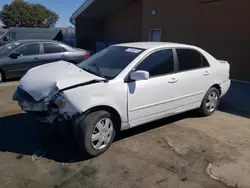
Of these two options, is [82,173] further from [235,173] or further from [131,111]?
[235,173]

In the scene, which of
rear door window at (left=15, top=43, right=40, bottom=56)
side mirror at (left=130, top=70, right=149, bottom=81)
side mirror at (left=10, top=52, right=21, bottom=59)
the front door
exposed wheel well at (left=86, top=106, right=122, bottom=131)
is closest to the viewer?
exposed wheel well at (left=86, top=106, right=122, bottom=131)

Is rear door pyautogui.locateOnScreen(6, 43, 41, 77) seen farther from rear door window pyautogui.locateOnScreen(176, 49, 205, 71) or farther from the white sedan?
rear door window pyautogui.locateOnScreen(176, 49, 205, 71)

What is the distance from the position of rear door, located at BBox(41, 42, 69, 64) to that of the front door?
224 inches

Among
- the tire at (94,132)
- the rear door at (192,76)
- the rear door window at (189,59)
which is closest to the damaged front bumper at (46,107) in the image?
the tire at (94,132)

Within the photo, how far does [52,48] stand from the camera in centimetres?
920

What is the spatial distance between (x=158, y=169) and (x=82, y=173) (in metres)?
1.03

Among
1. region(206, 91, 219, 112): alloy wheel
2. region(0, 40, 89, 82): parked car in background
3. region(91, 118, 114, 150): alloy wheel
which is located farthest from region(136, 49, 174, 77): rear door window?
region(0, 40, 89, 82): parked car in background

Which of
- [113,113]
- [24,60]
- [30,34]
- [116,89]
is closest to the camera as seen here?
[116,89]

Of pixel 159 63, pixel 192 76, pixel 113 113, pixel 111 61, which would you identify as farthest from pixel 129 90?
pixel 192 76

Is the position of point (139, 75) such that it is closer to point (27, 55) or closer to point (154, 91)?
point (154, 91)

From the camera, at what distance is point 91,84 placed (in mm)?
3518

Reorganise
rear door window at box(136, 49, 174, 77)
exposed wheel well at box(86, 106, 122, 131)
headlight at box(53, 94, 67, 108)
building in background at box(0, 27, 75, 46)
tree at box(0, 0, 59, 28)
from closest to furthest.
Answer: headlight at box(53, 94, 67, 108) < exposed wheel well at box(86, 106, 122, 131) < rear door window at box(136, 49, 174, 77) < building in background at box(0, 27, 75, 46) < tree at box(0, 0, 59, 28)

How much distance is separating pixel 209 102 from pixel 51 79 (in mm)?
3422

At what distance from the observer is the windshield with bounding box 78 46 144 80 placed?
3979 millimetres
